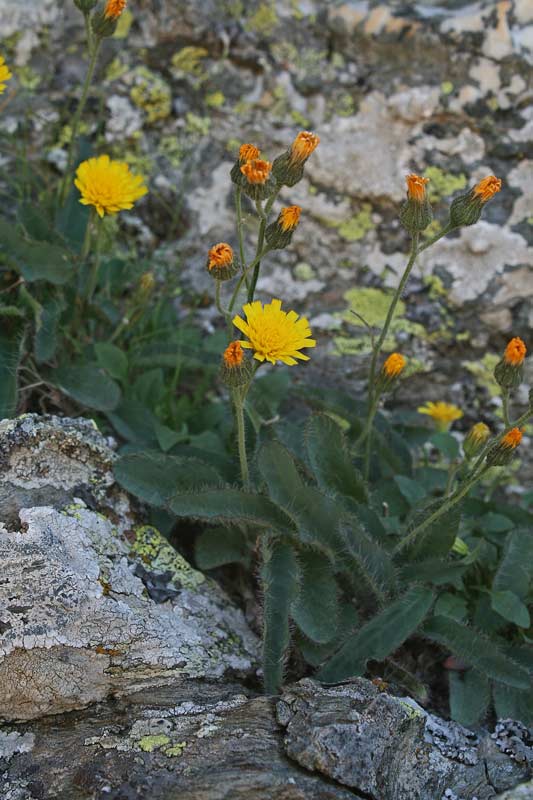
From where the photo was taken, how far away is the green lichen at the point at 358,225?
12.7ft

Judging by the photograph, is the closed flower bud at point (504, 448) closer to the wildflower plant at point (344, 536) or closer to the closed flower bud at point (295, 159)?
the wildflower plant at point (344, 536)

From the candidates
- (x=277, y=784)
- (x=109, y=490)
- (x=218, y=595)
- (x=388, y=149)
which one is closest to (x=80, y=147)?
(x=388, y=149)

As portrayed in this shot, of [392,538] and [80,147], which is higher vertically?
[80,147]

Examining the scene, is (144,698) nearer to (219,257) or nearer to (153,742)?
(153,742)

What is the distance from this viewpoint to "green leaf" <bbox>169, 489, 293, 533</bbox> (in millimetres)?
2533

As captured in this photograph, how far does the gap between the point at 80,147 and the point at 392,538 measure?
2133 millimetres

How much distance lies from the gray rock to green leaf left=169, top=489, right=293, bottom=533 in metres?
0.21

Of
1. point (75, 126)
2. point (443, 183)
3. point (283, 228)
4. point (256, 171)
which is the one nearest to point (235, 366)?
point (283, 228)

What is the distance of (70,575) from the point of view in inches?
89.4

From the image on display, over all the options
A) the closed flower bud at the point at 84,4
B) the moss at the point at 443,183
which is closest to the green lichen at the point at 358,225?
the moss at the point at 443,183

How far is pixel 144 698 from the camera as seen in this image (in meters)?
2.24

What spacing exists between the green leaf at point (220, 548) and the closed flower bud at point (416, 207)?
1131 millimetres

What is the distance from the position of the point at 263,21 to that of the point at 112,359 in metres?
1.91

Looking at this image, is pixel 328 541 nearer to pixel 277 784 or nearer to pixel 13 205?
pixel 277 784
